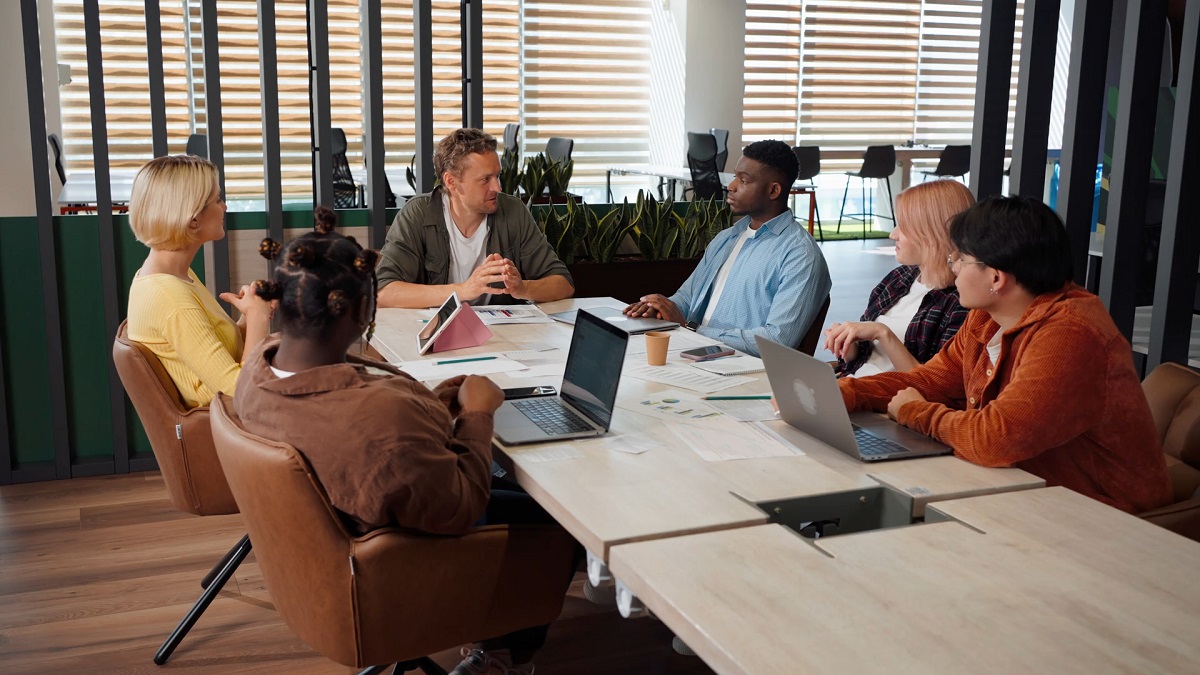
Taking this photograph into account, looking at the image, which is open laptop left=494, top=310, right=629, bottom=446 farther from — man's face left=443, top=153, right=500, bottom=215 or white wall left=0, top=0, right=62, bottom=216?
white wall left=0, top=0, right=62, bottom=216

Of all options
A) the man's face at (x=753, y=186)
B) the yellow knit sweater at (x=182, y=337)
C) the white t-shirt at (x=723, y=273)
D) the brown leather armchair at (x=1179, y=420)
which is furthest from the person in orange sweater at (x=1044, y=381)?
the yellow knit sweater at (x=182, y=337)

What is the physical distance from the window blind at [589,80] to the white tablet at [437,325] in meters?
7.34

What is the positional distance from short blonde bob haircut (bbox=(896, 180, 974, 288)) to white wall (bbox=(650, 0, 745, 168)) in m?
8.10

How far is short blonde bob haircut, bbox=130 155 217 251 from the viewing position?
277 cm

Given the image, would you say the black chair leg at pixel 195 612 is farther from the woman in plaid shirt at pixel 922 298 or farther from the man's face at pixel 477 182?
the woman in plaid shirt at pixel 922 298

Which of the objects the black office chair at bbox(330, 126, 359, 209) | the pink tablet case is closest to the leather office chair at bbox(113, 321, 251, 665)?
the pink tablet case

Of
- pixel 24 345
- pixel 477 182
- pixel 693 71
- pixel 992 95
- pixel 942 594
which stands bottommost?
pixel 24 345

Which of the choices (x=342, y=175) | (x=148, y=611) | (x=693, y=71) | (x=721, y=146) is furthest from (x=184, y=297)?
(x=693, y=71)

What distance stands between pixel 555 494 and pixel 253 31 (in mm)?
8100

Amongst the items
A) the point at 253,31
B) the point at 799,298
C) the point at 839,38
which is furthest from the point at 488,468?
the point at 839,38

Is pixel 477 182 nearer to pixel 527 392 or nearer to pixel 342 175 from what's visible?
pixel 527 392

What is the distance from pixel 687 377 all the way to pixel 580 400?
422mm

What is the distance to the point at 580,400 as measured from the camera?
2340mm

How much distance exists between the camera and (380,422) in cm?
175
